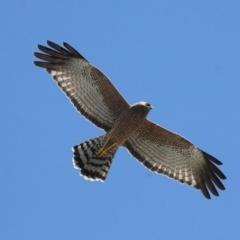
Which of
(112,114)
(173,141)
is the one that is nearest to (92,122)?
(112,114)

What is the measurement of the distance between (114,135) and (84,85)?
4.58 ft

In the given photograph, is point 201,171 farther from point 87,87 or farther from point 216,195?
point 87,87

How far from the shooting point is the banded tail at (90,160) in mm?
21047

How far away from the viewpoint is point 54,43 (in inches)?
815

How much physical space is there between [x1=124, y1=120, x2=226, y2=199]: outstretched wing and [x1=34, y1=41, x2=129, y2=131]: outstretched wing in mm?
889

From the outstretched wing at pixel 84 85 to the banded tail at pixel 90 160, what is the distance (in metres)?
0.48

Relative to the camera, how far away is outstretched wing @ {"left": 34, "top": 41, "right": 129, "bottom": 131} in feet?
68.2

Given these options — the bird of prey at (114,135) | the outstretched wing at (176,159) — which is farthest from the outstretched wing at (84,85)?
the outstretched wing at (176,159)

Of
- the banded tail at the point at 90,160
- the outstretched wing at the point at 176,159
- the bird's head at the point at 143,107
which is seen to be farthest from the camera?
the outstretched wing at the point at 176,159

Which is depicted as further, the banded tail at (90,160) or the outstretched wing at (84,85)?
the banded tail at (90,160)

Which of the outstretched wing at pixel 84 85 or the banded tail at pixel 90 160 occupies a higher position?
the outstretched wing at pixel 84 85

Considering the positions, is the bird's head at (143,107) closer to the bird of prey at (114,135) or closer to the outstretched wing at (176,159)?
the bird of prey at (114,135)

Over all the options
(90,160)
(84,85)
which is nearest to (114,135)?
(90,160)

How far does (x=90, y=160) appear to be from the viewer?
Answer: 21172 mm
